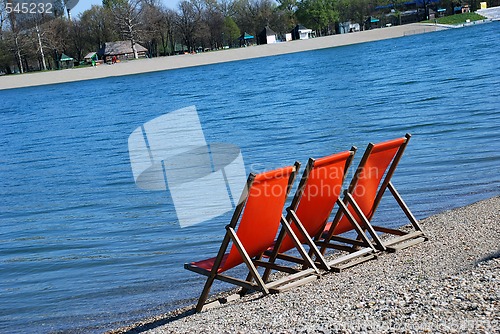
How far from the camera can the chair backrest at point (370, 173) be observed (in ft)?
20.0

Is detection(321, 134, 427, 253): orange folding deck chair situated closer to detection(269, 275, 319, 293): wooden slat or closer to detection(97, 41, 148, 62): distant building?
detection(269, 275, 319, 293): wooden slat

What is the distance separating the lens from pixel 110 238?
9445mm

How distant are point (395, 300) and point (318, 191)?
161cm

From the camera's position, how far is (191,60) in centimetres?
7869

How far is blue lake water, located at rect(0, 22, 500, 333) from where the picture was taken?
734cm

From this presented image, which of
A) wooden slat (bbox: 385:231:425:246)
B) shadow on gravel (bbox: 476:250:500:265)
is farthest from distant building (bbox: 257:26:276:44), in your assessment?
shadow on gravel (bbox: 476:250:500:265)

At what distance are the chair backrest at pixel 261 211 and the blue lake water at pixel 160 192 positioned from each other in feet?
3.89

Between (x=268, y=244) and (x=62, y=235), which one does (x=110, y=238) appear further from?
(x=268, y=244)

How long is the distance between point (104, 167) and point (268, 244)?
1108 cm

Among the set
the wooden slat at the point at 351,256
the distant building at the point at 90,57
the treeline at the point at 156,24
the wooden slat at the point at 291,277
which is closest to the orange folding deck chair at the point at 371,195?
the wooden slat at the point at 351,256

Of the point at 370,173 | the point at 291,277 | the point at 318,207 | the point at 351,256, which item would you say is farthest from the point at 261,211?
the point at 370,173

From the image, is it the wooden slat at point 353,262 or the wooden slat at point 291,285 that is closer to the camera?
the wooden slat at point 291,285

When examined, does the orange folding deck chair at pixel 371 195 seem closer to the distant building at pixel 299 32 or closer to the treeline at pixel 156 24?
the treeline at pixel 156 24

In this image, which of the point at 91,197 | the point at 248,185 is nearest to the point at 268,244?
the point at 248,185
